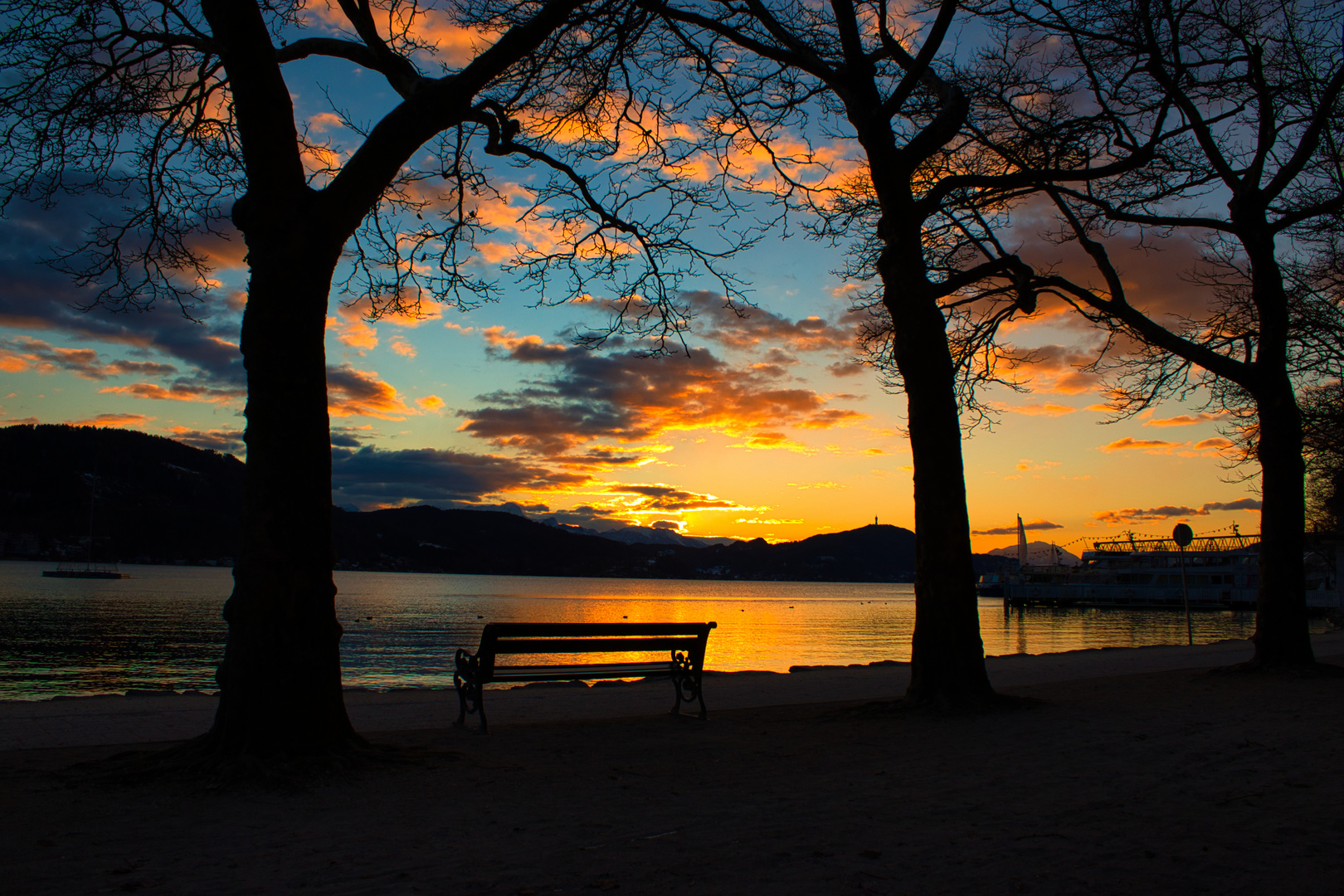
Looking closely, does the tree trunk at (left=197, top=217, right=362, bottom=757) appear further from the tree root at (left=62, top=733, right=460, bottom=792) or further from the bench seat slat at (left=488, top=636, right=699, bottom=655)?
the bench seat slat at (left=488, top=636, right=699, bottom=655)

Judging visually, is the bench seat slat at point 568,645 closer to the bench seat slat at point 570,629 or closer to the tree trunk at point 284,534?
the bench seat slat at point 570,629

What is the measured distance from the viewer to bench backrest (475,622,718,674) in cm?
694

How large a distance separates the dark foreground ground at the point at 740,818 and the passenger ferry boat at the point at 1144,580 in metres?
74.8

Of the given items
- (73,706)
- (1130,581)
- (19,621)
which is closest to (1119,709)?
(73,706)

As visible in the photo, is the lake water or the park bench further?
the lake water

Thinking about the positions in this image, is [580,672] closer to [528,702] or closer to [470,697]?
[470,697]

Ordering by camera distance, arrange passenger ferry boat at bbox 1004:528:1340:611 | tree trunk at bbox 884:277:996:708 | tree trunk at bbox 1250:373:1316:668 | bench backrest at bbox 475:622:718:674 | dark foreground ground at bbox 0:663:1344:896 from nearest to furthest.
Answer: dark foreground ground at bbox 0:663:1344:896 → bench backrest at bbox 475:622:718:674 → tree trunk at bbox 884:277:996:708 → tree trunk at bbox 1250:373:1316:668 → passenger ferry boat at bbox 1004:528:1340:611

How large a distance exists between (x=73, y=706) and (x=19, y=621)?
42.3m

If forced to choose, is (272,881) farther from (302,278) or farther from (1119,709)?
(1119,709)

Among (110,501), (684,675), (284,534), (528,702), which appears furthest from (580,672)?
(110,501)

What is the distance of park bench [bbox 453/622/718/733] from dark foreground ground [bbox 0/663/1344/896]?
582 mm

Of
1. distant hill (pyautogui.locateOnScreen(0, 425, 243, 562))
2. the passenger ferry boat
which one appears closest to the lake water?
the passenger ferry boat

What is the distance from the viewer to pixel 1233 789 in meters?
4.69

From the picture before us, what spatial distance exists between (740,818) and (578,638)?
348 centimetres
